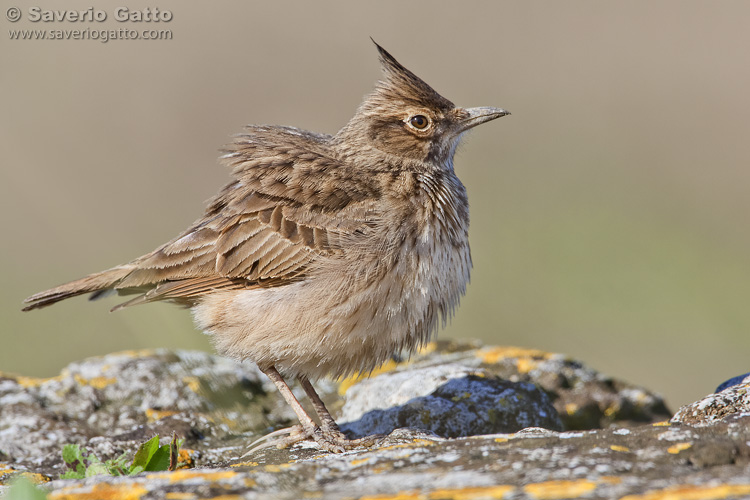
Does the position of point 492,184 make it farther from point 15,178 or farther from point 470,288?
point 15,178

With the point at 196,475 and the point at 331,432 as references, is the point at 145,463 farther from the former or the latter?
the point at 331,432

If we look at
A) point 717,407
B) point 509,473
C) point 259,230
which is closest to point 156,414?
point 259,230

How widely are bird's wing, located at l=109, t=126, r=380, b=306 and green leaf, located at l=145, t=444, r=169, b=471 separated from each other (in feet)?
5.15

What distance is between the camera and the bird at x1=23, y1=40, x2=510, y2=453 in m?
5.35

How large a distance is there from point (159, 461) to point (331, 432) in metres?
1.32

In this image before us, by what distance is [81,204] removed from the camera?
11.7 metres

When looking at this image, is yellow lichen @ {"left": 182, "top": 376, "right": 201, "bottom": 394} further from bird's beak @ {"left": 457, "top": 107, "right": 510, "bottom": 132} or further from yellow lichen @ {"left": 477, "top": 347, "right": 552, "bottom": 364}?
bird's beak @ {"left": 457, "top": 107, "right": 510, "bottom": 132}

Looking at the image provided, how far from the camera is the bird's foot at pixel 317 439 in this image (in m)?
5.02

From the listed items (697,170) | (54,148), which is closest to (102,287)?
(54,148)

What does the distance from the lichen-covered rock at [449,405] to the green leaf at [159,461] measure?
1561 millimetres

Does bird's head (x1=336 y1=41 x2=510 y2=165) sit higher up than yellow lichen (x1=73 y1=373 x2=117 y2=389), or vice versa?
bird's head (x1=336 y1=41 x2=510 y2=165)

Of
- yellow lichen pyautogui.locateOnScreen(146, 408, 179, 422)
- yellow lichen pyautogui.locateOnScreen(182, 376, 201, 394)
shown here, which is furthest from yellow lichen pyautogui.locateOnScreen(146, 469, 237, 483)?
yellow lichen pyautogui.locateOnScreen(182, 376, 201, 394)

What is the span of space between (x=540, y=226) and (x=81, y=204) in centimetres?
656

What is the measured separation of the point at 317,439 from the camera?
17.0 ft
